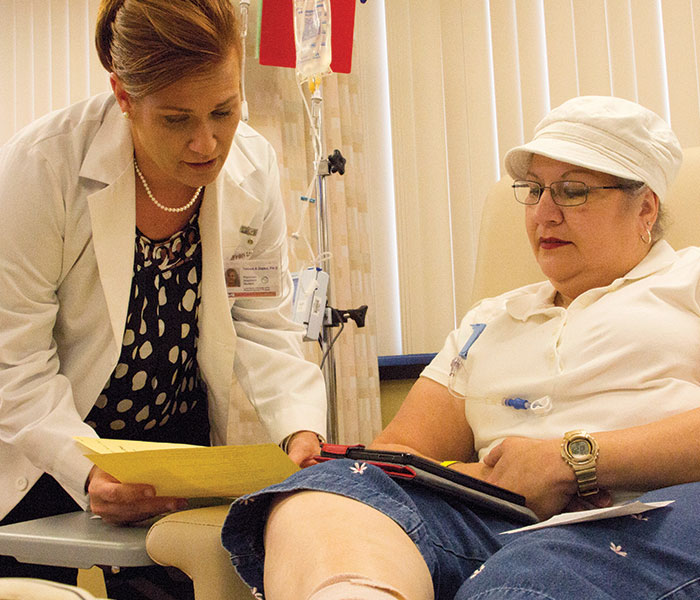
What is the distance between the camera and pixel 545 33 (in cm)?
284

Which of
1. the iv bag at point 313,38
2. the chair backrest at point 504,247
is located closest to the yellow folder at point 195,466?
the chair backrest at point 504,247

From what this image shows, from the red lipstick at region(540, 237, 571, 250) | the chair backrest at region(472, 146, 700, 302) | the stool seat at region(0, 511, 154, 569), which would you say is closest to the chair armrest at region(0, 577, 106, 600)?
the stool seat at region(0, 511, 154, 569)

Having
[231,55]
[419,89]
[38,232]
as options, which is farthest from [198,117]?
[419,89]

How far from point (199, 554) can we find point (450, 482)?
35 centimetres

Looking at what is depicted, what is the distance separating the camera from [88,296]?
1.32 meters

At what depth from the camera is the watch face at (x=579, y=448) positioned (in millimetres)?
1035

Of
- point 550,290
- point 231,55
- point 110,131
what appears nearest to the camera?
point 231,55

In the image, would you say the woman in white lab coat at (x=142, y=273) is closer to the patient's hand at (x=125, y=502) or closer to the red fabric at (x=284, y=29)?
the patient's hand at (x=125, y=502)

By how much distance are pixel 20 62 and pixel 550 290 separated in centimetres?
247

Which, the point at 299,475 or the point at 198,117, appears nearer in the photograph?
the point at 299,475

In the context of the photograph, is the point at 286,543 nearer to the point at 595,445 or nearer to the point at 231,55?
the point at 595,445

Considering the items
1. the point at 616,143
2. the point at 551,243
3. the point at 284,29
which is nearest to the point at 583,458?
the point at 551,243

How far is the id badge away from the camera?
4.77 feet

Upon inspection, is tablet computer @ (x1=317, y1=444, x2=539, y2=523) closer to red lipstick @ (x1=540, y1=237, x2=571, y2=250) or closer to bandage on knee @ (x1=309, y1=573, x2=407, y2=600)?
bandage on knee @ (x1=309, y1=573, x2=407, y2=600)
